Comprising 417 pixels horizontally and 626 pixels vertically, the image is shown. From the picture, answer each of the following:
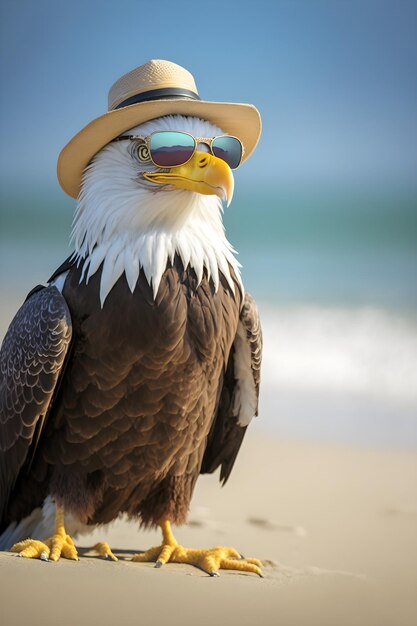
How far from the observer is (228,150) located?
11.5ft

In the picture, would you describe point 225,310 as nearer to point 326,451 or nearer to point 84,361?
point 84,361

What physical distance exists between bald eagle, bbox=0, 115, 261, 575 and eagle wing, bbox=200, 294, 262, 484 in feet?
0.51

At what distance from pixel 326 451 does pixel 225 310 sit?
411cm

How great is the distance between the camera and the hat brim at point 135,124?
342 centimetres

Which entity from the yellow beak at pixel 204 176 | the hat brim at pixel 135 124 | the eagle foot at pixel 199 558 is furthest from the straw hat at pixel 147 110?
the eagle foot at pixel 199 558

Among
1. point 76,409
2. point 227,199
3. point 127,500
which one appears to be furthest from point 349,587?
point 227,199

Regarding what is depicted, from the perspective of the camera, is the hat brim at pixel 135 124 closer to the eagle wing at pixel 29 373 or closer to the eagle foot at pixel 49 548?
the eagle wing at pixel 29 373

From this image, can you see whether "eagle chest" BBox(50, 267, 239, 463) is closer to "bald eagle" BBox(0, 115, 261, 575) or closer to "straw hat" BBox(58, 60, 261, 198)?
"bald eagle" BBox(0, 115, 261, 575)

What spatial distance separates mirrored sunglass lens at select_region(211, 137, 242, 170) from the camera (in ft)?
11.3

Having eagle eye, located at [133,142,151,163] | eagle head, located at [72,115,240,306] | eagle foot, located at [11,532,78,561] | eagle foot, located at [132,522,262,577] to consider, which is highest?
eagle eye, located at [133,142,151,163]

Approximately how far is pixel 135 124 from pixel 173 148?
0.77ft

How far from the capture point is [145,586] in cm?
323

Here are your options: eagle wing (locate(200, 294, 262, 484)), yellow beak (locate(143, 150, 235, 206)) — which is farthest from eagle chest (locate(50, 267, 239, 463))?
yellow beak (locate(143, 150, 235, 206))

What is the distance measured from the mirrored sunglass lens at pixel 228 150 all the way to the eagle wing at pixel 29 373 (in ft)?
2.89
